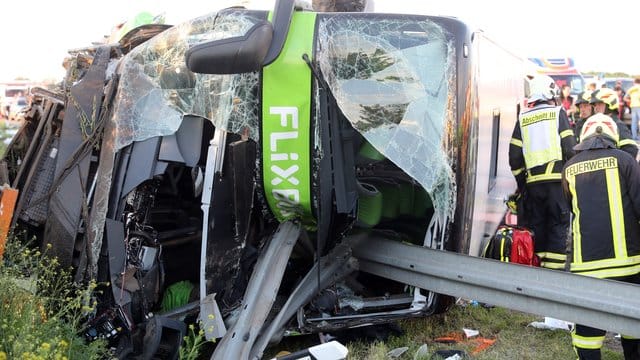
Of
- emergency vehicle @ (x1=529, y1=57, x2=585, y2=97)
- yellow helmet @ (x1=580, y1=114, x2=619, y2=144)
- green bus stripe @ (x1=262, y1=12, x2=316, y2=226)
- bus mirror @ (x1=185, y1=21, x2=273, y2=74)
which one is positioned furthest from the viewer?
emergency vehicle @ (x1=529, y1=57, x2=585, y2=97)

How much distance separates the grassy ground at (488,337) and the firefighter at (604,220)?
23.5 inches

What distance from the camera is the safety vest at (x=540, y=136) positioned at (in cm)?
547

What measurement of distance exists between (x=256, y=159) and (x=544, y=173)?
9.09 feet

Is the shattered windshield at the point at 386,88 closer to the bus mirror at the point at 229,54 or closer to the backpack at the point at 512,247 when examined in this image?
the bus mirror at the point at 229,54

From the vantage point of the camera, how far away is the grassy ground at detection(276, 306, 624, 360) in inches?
167

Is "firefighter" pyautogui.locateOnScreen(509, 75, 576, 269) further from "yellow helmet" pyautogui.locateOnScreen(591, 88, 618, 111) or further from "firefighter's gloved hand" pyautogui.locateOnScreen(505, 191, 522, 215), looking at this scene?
"yellow helmet" pyautogui.locateOnScreen(591, 88, 618, 111)

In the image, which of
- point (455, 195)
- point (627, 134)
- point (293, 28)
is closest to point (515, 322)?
point (455, 195)

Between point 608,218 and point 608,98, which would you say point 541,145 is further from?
point 608,218

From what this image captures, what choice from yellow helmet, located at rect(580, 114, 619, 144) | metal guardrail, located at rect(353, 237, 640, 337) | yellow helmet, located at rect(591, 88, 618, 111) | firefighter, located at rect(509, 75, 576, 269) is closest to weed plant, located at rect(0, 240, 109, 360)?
metal guardrail, located at rect(353, 237, 640, 337)

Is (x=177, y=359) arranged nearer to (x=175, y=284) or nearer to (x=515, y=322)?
(x=175, y=284)

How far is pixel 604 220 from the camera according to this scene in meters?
3.74

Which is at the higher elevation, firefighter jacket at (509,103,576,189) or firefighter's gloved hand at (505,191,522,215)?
firefighter jacket at (509,103,576,189)

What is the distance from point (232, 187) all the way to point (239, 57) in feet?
2.70

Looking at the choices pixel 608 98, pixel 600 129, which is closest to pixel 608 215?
pixel 600 129
